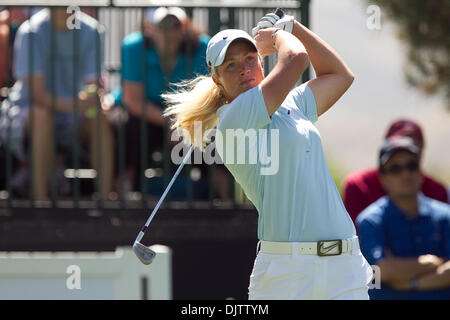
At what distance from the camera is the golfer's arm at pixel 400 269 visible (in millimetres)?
6719

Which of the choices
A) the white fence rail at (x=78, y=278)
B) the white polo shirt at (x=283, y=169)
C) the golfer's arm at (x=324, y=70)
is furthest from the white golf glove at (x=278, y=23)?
the white fence rail at (x=78, y=278)

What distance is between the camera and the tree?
1741 cm

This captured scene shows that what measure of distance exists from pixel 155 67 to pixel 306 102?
2.74 metres

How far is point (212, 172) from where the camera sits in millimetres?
7477

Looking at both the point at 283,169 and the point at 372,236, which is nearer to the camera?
the point at 283,169

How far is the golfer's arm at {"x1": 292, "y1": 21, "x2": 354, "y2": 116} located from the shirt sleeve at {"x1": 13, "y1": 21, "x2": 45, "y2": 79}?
9.33 feet

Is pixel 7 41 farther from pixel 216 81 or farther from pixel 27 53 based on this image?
pixel 216 81

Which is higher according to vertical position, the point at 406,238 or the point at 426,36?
the point at 426,36

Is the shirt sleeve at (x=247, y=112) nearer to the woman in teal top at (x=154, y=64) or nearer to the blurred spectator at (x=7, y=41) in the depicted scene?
the woman in teal top at (x=154, y=64)

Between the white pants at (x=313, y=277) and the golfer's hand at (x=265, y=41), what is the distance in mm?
884

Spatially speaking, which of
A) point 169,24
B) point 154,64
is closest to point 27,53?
point 154,64

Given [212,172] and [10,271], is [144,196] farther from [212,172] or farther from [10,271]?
[10,271]

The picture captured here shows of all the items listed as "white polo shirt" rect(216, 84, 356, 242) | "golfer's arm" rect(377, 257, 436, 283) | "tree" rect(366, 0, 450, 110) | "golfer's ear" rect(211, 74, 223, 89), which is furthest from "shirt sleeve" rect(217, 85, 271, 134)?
"tree" rect(366, 0, 450, 110)

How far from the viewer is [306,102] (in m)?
4.98
